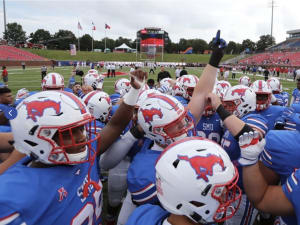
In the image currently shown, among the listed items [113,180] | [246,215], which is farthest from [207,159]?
[113,180]

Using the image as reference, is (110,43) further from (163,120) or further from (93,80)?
(163,120)

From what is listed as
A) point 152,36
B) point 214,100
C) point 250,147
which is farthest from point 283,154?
point 152,36

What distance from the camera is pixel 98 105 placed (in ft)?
12.7

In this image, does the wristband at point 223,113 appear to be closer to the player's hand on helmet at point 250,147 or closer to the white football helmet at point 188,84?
the player's hand on helmet at point 250,147

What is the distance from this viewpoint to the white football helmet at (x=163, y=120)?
251 centimetres

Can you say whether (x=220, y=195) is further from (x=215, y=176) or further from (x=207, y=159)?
(x=207, y=159)

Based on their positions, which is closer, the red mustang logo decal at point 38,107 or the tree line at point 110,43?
the red mustang logo decal at point 38,107

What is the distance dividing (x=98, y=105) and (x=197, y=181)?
8.60 ft

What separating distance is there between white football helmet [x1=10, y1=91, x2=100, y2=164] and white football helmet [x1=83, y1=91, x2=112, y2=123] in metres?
1.90

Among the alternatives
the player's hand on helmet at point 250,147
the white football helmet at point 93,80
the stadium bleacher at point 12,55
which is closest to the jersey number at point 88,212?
the player's hand on helmet at point 250,147

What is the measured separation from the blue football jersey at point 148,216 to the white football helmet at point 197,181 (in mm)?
166

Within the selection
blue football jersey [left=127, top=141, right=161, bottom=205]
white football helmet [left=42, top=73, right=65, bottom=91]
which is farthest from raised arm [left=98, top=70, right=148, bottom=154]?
white football helmet [left=42, top=73, right=65, bottom=91]

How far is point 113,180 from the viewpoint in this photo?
3.86 m

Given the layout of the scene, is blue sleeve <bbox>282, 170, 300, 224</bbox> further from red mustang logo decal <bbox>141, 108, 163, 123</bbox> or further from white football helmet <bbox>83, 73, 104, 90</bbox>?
white football helmet <bbox>83, 73, 104, 90</bbox>
